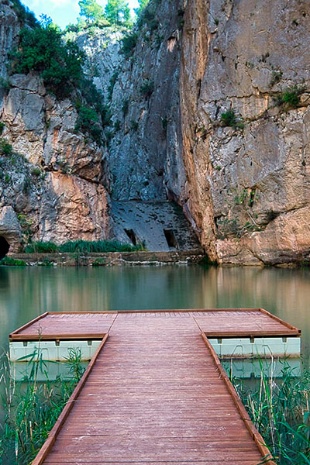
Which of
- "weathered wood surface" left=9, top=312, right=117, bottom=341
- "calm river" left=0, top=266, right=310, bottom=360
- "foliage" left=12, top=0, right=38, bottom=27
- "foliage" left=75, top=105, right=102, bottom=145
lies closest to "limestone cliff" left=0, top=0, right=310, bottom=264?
"foliage" left=75, top=105, right=102, bottom=145

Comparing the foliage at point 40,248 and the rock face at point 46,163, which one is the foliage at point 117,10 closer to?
the rock face at point 46,163

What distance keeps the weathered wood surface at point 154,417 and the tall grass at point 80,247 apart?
25.5 m

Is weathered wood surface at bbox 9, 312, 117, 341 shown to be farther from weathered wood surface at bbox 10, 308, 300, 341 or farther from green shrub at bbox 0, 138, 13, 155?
green shrub at bbox 0, 138, 13, 155

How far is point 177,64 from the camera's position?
4284 centimetres

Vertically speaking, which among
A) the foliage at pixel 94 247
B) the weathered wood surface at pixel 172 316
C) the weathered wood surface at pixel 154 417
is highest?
the foliage at pixel 94 247

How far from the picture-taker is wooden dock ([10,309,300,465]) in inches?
142

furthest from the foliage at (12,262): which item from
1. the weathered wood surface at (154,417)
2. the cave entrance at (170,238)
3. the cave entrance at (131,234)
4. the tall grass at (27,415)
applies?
the weathered wood surface at (154,417)

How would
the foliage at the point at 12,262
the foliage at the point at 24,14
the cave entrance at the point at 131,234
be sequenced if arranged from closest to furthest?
1. the foliage at the point at 12,262
2. the foliage at the point at 24,14
3. the cave entrance at the point at 131,234

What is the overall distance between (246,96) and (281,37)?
11.7ft

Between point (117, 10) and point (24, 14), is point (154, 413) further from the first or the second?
point (117, 10)

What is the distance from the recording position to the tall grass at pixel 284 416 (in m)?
4.24

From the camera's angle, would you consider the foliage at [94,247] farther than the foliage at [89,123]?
No

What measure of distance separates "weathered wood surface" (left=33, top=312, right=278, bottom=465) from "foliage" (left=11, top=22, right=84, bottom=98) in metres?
31.7

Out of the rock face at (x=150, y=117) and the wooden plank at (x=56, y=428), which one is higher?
the rock face at (x=150, y=117)
